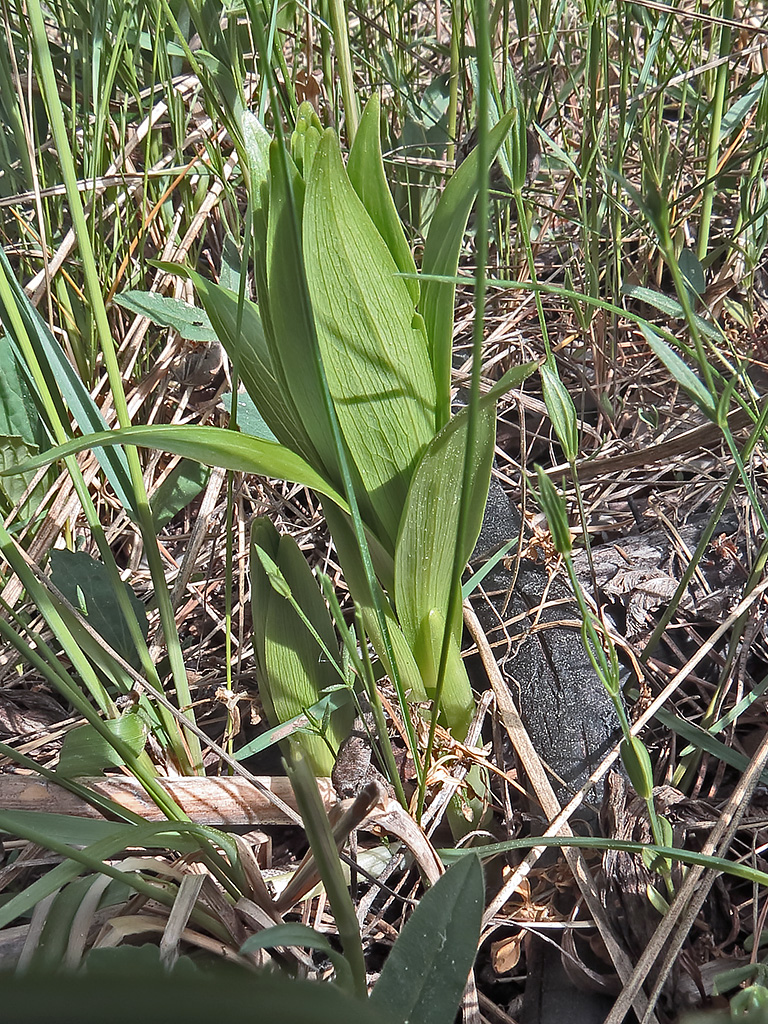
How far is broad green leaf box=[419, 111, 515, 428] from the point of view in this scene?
0.70 meters

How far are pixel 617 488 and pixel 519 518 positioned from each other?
184mm

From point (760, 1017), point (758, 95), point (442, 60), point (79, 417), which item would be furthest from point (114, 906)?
point (442, 60)

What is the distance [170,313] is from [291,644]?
0.59m

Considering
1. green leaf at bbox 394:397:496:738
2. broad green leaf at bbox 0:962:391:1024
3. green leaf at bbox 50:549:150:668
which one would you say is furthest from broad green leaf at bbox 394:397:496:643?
broad green leaf at bbox 0:962:391:1024

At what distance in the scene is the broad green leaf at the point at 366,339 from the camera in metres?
0.66

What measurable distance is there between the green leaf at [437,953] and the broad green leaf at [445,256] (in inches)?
18.1

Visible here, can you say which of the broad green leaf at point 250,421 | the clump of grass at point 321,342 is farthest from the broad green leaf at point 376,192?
the broad green leaf at point 250,421

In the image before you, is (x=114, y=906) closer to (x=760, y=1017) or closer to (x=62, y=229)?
(x=760, y=1017)

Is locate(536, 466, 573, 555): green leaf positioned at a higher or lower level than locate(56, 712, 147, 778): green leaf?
higher

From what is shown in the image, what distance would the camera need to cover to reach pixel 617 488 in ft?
4.04

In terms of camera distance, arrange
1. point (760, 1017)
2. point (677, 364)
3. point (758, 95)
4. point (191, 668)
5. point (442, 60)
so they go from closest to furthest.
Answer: point (760, 1017)
point (677, 364)
point (191, 668)
point (758, 95)
point (442, 60)

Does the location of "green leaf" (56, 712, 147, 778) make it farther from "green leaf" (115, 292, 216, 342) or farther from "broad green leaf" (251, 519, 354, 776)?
"green leaf" (115, 292, 216, 342)

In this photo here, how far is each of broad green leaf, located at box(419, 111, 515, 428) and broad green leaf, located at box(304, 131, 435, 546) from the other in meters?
0.02

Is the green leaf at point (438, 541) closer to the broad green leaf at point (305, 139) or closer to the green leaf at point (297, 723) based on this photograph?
the green leaf at point (297, 723)
